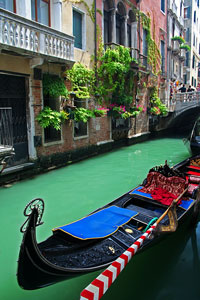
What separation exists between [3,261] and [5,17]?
4513mm

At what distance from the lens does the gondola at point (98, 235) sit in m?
2.19

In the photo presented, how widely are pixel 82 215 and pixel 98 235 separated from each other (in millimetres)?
1838

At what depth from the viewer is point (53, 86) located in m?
7.16

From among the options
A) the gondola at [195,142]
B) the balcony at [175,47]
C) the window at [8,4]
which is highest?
the balcony at [175,47]

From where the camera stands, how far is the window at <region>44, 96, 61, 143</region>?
7682mm

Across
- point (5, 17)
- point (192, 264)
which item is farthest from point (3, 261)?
point (5, 17)

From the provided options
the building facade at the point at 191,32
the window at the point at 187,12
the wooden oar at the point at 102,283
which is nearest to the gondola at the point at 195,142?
the wooden oar at the point at 102,283

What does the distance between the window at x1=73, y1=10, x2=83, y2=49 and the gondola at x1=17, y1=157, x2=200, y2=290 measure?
5.77 metres

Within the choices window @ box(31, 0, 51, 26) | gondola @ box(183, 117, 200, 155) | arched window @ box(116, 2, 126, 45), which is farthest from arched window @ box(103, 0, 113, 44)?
gondola @ box(183, 117, 200, 155)

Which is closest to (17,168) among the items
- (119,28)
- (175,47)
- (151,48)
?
(119,28)

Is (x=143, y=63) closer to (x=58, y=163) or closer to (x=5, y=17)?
(x=58, y=163)

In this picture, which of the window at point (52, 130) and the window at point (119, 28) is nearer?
the window at point (52, 130)

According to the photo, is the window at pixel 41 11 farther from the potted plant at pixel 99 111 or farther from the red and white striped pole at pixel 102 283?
the red and white striped pole at pixel 102 283

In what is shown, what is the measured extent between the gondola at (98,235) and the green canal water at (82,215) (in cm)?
42
